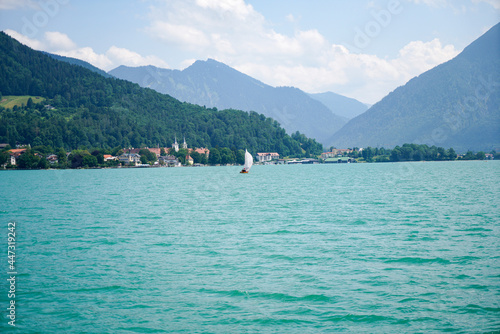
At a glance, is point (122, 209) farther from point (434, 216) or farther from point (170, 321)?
point (170, 321)

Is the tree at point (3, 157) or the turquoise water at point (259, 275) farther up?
the tree at point (3, 157)

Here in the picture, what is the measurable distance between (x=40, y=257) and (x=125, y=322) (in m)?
11.6

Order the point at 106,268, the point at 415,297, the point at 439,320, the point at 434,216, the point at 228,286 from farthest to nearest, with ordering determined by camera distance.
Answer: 1. the point at 434,216
2. the point at 106,268
3. the point at 228,286
4. the point at 415,297
5. the point at 439,320

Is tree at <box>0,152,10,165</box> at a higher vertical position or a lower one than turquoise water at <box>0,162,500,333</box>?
higher

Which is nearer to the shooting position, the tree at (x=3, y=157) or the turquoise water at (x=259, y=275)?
the turquoise water at (x=259, y=275)

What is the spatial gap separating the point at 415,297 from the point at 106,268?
14.2 metres

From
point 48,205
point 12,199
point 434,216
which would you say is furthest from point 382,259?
point 12,199

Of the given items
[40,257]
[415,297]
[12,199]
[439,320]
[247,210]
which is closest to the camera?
[439,320]

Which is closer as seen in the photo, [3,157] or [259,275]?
[259,275]

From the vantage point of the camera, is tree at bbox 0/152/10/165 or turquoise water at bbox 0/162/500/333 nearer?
turquoise water at bbox 0/162/500/333

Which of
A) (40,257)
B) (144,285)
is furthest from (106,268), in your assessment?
(40,257)

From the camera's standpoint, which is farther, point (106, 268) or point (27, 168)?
point (27, 168)

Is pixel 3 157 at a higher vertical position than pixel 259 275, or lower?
higher

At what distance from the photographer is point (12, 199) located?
6059cm
